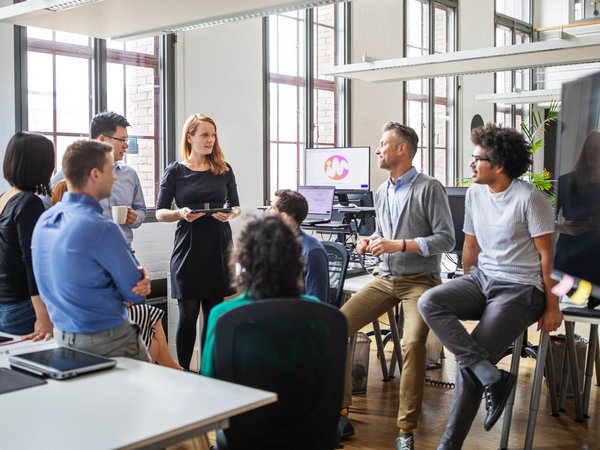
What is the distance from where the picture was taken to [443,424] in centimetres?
387

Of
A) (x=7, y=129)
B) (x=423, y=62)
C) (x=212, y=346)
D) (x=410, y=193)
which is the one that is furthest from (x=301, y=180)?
(x=212, y=346)

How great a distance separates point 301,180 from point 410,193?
410 centimetres

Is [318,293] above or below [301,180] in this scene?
below

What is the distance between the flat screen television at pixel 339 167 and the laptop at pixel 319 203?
2.20 ft

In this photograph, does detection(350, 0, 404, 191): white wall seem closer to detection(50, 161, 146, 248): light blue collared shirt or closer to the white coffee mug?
detection(50, 161, 146, 248): light blue collared shirt

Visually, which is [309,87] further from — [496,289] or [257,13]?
[496,289]

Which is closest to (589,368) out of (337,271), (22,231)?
(337,271)

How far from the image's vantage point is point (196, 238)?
13.5ft

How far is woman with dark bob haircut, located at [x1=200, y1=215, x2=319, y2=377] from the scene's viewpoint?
6.59ft

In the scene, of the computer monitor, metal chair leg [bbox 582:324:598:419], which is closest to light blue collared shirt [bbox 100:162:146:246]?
the computer monitor

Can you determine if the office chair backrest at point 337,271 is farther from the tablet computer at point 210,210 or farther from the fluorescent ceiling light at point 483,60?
the fluorescent ceiling light at point 483,60

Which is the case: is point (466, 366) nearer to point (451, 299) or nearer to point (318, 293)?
point (451, 299)

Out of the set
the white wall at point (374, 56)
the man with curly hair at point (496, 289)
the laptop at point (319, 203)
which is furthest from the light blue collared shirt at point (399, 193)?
the white wall at point (374, 56)

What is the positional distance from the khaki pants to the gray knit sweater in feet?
0.17
